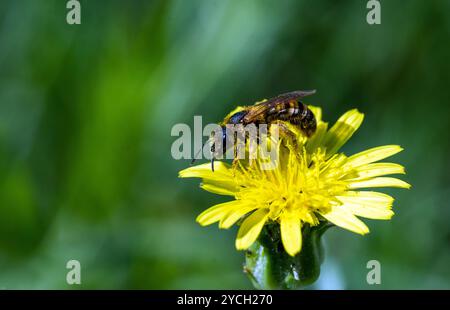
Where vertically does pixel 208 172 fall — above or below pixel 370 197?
above

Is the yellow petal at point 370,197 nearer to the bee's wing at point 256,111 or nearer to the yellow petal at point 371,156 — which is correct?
the yellow petal at point 371,156

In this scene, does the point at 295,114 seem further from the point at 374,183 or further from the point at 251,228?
the point at 251,228

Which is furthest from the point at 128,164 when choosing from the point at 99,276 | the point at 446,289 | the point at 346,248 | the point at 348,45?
the point at 446,289

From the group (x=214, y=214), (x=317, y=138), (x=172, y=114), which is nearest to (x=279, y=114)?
(x=317, y=138)

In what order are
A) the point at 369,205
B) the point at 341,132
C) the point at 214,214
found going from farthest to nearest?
the point at 341,132
the point at 369,205
the point at 214,214

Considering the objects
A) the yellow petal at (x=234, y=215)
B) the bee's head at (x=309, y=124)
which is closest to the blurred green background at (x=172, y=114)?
the bee's head at (x=309, y=124)

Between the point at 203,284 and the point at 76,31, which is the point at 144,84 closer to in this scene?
the point at 76,31

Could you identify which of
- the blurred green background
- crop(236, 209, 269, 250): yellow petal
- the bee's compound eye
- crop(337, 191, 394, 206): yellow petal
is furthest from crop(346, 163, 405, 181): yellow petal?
the blurred green background

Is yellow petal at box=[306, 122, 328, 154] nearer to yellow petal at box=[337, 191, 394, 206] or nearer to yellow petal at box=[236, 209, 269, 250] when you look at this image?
yellow petal at box=[337, 191, 394, 206]
